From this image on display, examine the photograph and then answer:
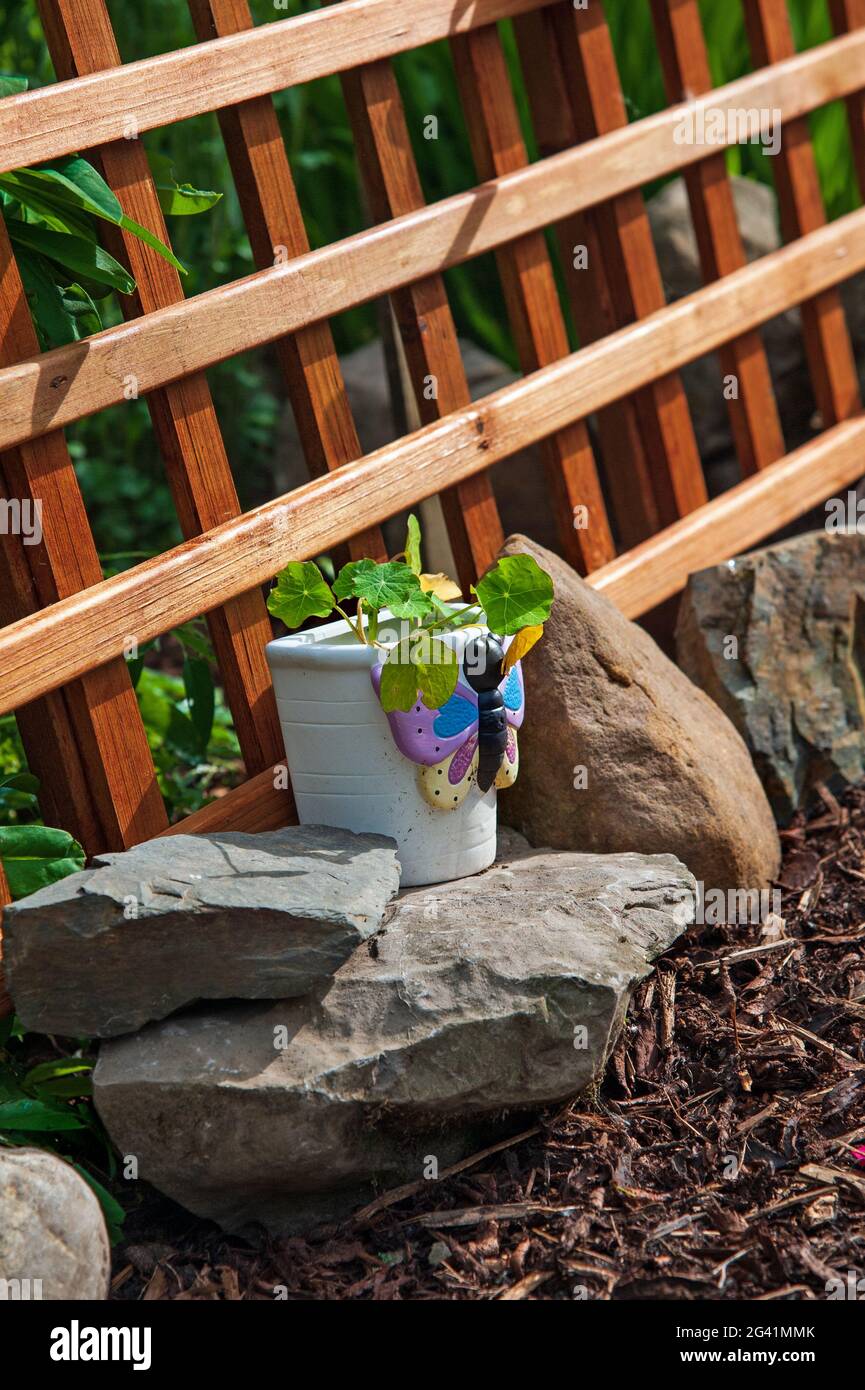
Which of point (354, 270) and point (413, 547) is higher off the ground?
point (354, 270)

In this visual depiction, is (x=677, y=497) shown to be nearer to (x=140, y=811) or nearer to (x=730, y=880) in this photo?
(x=730, y=880)

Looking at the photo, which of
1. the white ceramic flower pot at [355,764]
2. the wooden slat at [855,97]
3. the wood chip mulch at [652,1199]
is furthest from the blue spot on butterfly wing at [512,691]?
the wooden slat at [855,97]

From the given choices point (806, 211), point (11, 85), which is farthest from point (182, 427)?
point (806, 211)

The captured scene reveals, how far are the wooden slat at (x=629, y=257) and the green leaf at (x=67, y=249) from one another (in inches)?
51.7

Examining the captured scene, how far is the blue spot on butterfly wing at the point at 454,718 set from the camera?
2.14 meters

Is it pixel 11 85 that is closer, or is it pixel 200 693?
pixel 11 85

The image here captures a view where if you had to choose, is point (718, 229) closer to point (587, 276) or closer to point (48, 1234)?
point (587, 276)

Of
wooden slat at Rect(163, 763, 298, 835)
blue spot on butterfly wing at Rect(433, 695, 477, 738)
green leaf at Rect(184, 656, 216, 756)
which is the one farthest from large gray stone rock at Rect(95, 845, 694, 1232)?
green leaf at Rect(184, 656, 216, 756)

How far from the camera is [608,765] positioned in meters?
2.44

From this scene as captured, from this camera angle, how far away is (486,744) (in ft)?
7.27

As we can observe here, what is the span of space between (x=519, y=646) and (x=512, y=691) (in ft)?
0.26
